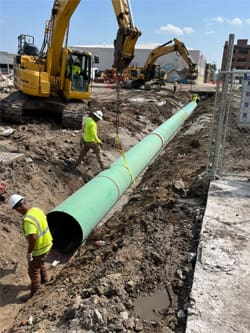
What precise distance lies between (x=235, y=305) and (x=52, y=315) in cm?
200

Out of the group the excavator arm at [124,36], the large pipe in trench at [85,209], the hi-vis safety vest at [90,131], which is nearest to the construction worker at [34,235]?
the large pipe in trench at [85,209]

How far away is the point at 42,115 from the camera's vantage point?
13898mm

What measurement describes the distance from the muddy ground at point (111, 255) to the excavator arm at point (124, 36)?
3.22m

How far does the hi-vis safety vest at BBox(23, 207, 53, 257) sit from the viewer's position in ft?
15.3

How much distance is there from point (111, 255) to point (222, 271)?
165cm

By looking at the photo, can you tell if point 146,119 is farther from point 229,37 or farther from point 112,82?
point 112,82

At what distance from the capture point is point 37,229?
477cm

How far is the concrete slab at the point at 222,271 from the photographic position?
10.6 ft

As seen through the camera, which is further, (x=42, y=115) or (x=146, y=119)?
(x=146, y=119)

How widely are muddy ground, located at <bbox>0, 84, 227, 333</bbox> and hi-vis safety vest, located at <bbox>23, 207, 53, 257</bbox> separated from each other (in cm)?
55

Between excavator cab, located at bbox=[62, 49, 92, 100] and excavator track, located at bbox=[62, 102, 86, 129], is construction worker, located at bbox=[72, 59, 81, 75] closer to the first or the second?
excavator cab, located at bbox=[62, 49, 92, 100]

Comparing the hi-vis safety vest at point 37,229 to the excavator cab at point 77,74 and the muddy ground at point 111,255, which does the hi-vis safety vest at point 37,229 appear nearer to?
the muddy ground at point 111,255

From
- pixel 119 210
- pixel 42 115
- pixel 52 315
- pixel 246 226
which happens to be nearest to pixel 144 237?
pixel 246 226

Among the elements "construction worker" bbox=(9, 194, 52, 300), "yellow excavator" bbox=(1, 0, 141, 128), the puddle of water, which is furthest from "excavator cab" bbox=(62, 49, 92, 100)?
the puddle of water
